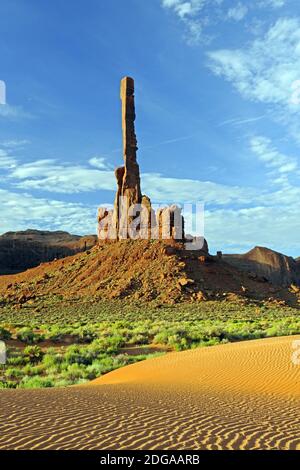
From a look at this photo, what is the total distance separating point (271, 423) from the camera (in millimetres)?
7297

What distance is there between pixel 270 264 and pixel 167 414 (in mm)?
112592

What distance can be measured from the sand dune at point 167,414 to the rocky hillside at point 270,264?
100455 millimetres

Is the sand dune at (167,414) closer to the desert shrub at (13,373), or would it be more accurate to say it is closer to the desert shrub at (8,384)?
the desert shrub at (8,384)

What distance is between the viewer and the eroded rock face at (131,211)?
6069 cm

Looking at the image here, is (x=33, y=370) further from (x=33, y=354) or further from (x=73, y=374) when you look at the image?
(x=33, y=354)

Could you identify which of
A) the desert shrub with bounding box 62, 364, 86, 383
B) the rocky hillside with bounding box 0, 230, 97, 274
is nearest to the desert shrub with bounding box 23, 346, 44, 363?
the desert shrub with bounding box 62, 364, 86, 383

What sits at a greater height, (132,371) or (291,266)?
(291,266)

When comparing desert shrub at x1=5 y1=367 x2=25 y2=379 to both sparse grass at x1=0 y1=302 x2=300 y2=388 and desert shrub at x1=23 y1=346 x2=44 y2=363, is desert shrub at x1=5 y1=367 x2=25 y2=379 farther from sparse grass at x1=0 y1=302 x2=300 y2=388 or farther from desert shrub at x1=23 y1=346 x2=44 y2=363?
desert shrub at x1=23 y1=346 x2=44 y2=363

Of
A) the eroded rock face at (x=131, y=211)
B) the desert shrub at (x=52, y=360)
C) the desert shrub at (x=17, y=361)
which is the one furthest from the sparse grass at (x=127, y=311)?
the desert shrub at (x=52, y=360)

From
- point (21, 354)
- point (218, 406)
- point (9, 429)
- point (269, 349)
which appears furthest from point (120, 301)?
point (9, 429)

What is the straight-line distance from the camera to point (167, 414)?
24.7 feet

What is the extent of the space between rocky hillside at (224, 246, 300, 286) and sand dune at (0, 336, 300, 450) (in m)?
100
